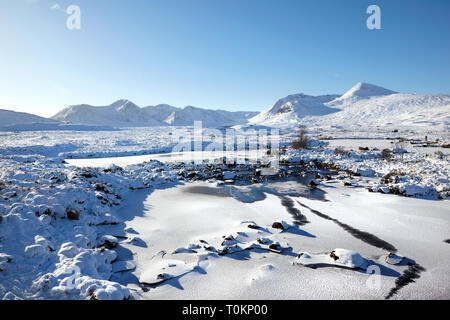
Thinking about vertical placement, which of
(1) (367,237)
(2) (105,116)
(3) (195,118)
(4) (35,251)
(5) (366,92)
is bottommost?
(1) (367,237)

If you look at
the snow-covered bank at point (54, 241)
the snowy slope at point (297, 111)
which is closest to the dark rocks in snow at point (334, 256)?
the snow-covered bank at point (54, 241)

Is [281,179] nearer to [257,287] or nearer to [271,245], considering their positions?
[271,245]

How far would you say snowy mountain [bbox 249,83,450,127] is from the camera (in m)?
64.2

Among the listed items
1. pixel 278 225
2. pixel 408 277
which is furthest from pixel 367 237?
pixel 278 225

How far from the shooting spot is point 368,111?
269ft

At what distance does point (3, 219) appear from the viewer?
560 cm

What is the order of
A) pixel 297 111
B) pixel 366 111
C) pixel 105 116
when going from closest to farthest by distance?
pixel 366 111 < pixel 297 111 < pixel 105 116

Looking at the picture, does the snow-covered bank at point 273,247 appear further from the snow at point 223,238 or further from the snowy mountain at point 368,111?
the snowy mountain at point 368,111

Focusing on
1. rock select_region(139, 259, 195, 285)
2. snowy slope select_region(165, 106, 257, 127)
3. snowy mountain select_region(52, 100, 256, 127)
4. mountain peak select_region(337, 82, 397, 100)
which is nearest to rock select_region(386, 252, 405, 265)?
rock select_region(139, 259, 195, 285)

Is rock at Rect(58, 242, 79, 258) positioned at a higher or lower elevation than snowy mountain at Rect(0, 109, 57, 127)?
lower

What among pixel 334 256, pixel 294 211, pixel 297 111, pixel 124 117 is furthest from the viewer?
pixel 124 117

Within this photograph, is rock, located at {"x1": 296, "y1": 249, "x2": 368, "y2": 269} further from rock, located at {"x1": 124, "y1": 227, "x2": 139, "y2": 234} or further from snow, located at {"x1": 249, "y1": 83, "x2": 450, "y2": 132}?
snow, located at {"x1": 249, "y1": 83, "x2": 450, "y2": 132}

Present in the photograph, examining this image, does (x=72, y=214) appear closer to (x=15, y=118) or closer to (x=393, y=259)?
(x=393, y=259)

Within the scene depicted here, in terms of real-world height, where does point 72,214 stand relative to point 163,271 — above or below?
above
